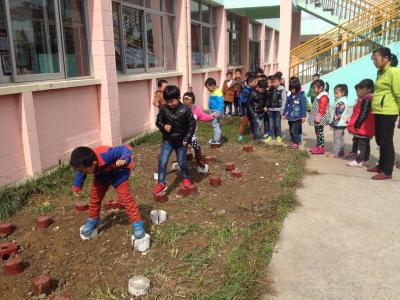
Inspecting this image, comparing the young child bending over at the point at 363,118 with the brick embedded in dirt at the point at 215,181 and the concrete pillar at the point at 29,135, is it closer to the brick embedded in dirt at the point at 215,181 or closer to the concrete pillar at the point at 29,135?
the brick embedded in dirt at the point at 215,181

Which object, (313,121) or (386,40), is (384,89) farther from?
(386,40)

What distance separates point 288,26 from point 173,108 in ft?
28.6

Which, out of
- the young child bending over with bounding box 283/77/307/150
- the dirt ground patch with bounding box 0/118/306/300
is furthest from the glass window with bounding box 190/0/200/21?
the dirt ground patch with bounding box 0/118/306/300

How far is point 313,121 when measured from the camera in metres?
6.94

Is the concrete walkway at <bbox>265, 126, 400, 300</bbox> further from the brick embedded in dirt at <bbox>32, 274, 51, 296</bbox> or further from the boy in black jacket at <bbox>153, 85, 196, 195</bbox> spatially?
the brick embedded in dirt at <bbox>32, 274, 51, 296</bbox>

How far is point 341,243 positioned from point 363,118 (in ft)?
9.44

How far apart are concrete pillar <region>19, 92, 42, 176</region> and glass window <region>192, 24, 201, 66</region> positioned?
7.41 metres

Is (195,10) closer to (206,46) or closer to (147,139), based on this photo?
(206,46)

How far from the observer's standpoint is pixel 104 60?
6.56 metres

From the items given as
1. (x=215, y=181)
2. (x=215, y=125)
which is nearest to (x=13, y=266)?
(x=215, y=181)

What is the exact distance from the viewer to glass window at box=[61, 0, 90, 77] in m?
6.08

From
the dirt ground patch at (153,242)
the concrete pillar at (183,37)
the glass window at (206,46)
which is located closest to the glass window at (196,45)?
the glass window at (206,46)

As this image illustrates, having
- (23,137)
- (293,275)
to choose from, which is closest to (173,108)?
(23,137)

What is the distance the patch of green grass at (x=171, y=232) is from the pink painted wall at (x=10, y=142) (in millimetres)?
2453
